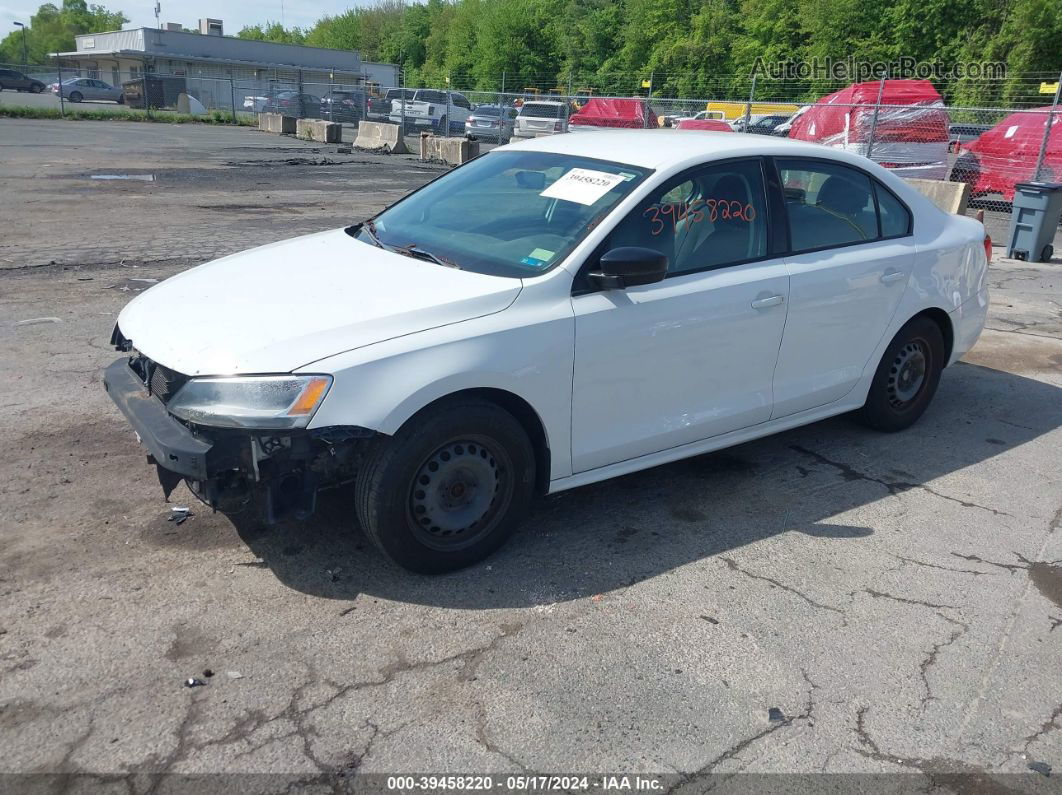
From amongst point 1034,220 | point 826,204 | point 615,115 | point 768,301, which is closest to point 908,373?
point 826,204

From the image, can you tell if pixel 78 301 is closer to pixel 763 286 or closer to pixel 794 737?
pixel 763 286

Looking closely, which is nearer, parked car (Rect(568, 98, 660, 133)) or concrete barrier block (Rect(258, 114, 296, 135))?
parked car (Rect(568, 98, 660, 133))

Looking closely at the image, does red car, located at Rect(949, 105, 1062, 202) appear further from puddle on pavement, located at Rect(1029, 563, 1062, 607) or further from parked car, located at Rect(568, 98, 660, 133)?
puddle on pavement, located at Rect(1029, 563, 1062, 607)

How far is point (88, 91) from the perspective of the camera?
4900 cm

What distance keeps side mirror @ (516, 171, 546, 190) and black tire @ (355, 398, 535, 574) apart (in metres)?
1.37

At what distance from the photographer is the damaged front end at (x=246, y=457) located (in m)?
3.36

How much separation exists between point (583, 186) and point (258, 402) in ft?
6.32

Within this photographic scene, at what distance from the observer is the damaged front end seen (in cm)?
336

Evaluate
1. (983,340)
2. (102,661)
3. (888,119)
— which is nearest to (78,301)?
(102,661)

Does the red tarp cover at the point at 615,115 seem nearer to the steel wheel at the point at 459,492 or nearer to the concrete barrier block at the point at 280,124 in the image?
the concrete barrier block at the point at 280,124

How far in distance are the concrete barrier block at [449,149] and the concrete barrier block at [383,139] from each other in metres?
2.09

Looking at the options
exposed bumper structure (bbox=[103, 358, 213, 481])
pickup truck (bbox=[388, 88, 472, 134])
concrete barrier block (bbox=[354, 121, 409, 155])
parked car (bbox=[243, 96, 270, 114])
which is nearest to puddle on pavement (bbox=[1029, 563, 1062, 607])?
exposed bumper structure (bbox=[103, 358, 213, 481])

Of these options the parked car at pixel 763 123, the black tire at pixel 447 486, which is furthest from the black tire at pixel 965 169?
the black tire at pixel 447 486

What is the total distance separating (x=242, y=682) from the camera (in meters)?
3.11
